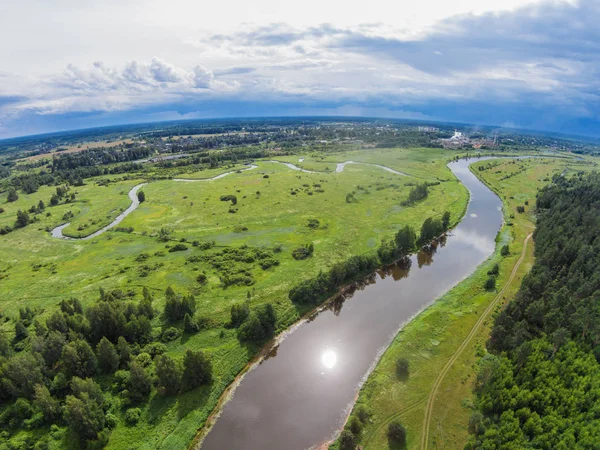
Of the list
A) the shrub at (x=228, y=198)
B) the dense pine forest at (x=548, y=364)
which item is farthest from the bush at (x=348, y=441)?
the shrub at (x=228, y=198)

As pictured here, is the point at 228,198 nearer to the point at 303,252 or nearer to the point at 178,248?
the point at 178,248

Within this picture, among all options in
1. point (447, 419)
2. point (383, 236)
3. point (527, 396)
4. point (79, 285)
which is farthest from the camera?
point (383, 236)

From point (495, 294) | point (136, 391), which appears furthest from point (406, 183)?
point (136, 391)

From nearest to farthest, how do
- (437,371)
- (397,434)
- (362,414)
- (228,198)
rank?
(397,434) → (362,414) → (437,371) → (228,198)

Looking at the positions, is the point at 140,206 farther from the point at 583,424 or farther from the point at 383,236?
the point at 583,424

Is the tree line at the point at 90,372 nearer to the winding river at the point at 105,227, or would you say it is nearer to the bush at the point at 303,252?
the bush at the point at 303,252

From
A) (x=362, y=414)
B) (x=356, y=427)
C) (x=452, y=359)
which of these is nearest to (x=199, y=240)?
(x=362, y=414)
